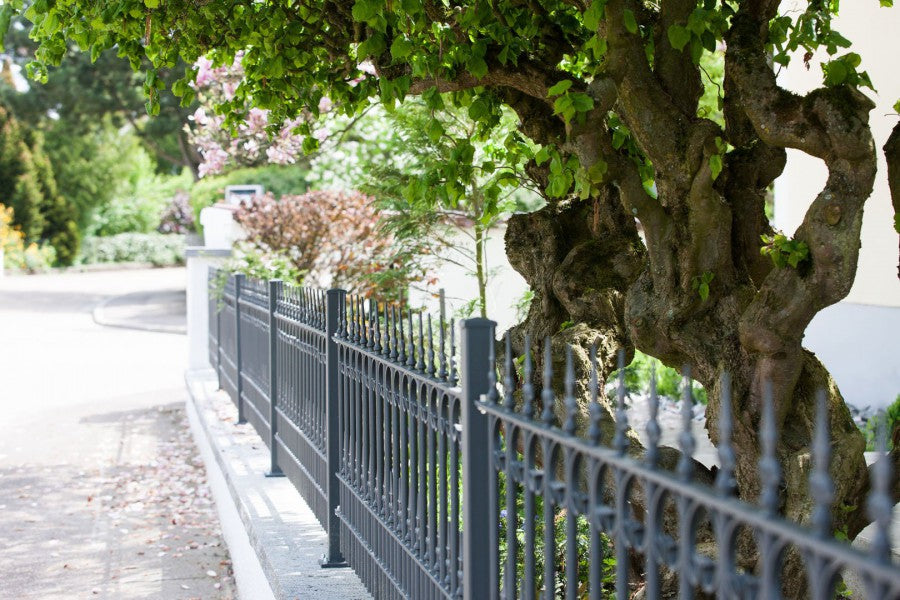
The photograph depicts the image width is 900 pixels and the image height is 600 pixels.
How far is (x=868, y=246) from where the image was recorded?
941cm

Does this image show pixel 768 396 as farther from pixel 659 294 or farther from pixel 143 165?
pixel 143 165

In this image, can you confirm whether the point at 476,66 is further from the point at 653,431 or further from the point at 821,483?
the point at 821,483

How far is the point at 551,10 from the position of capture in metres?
4.94

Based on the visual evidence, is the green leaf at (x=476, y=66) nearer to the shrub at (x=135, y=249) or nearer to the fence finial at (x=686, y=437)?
the fence finial at (x=686, y=437)

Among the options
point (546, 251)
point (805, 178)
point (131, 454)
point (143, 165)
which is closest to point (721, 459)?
point (546, 251)

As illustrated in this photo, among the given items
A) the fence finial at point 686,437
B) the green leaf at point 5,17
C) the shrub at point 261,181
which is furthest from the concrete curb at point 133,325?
the fence finial at point 686,437

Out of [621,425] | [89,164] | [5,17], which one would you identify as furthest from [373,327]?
[89,164]

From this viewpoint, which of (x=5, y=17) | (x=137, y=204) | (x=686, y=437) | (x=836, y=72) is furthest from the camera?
(x=137, y=204)

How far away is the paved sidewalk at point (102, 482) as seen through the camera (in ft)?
22.5

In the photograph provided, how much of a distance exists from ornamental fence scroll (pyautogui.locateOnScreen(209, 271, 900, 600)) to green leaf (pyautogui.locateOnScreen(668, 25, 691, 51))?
1337mm

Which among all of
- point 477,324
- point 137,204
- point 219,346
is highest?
point 137,204

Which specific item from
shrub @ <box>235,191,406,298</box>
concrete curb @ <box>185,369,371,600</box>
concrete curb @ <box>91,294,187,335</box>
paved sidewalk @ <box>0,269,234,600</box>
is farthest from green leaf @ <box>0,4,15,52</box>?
concrete curb @ <box>91,294,187,335</box>

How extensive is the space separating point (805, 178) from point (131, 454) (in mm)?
7119

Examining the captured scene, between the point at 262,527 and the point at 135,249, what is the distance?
3973 centimetres
